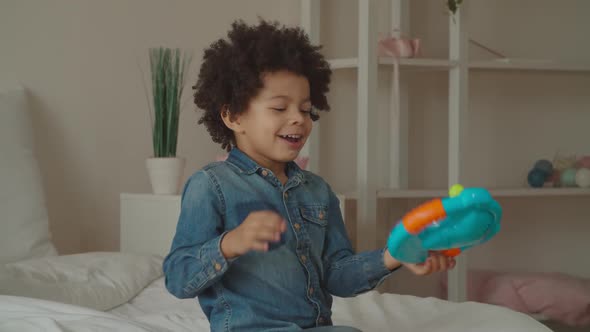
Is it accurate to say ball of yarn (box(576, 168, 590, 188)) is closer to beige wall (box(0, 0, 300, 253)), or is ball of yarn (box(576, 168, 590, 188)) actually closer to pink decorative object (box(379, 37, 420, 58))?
pink decorative object (box(379, 37, 420, 58))

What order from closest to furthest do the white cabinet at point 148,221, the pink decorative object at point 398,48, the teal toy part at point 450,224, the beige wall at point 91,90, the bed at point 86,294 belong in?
the teal toy part at point 450,224 < the bed at point 86,294 < the white cabinet at point 148,221 < the beige wall at point 91,90 < the pink decorative object at point 398,48

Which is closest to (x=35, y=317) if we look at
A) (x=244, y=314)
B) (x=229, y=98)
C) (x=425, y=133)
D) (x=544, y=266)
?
(x=244, y=314)

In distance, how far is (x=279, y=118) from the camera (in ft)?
4.26

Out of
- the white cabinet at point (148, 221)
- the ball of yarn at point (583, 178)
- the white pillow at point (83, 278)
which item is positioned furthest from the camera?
the ball of yarn at point (583, 178)

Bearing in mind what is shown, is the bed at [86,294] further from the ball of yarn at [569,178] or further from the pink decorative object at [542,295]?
the ball of yarn at [569,178]

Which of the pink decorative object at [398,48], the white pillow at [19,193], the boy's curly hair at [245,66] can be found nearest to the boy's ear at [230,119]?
the boy's curly hair at [245,66]

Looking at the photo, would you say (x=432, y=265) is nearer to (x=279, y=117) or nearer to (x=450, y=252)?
(x=450, y=252)

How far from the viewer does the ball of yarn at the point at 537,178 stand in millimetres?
3068

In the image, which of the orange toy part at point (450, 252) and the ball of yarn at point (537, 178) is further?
the ball of yarn at point (537, 178)

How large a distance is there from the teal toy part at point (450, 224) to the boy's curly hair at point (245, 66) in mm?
381

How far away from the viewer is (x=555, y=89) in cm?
340

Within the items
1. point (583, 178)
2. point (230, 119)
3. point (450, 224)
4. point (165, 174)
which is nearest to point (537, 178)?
point (583, 178)

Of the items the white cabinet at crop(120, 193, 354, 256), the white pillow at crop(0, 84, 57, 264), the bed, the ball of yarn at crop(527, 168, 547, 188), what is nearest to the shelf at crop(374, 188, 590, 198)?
the ball of yarn at crop(527, 168, 547, 188)

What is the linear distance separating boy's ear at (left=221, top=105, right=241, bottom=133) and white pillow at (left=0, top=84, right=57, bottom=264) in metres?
1.01
